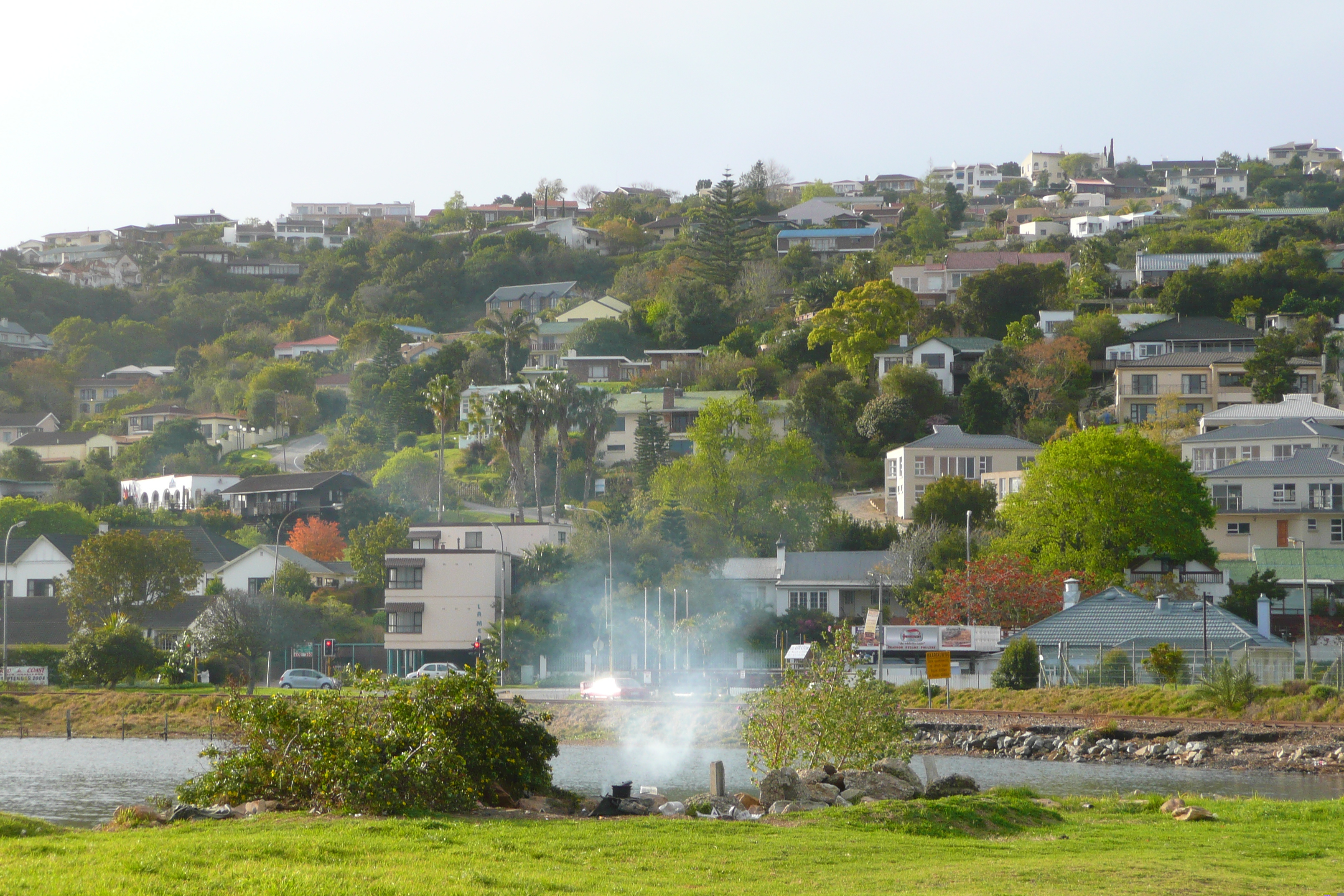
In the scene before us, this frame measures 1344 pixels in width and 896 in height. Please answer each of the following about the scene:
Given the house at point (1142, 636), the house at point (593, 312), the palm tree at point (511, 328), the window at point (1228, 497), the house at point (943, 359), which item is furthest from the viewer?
the house at point (593, 312)

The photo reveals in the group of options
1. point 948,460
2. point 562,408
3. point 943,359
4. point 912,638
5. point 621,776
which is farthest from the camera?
point 943,359

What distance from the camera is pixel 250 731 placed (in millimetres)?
19578

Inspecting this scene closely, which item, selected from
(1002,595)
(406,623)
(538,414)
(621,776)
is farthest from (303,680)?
(538,414)

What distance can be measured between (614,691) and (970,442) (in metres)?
39.3

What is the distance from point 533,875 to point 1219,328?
96260 mm

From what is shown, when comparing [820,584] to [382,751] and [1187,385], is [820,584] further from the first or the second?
[382,751]

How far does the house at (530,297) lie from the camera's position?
15150 centimetres

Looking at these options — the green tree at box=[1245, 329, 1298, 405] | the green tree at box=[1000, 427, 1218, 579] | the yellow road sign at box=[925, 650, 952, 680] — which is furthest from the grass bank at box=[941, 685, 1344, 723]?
the green tree at box=[1245, 329, 1298, 405]

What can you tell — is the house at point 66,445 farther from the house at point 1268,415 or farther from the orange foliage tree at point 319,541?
the house at point 1268,415

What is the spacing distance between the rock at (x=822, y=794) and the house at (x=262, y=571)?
60355mm

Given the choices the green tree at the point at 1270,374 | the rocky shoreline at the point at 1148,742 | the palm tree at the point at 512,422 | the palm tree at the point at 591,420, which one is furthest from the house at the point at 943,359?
the rocky shoreline at the point at 1148,742

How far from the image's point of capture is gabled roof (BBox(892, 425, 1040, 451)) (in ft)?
279

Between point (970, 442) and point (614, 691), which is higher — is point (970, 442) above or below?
above

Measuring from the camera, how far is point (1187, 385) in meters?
93.4
